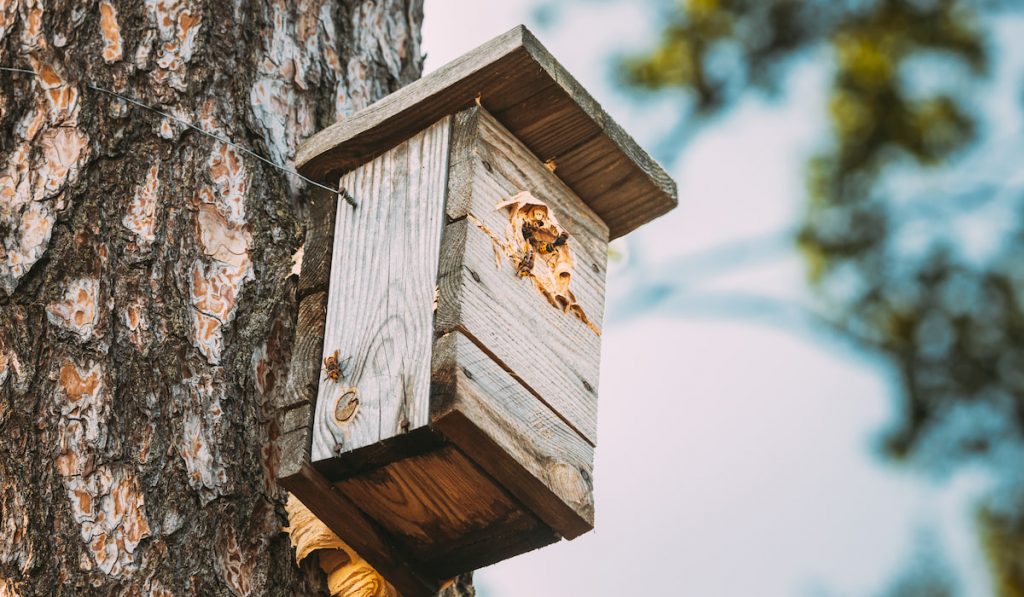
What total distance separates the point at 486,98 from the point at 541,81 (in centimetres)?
10

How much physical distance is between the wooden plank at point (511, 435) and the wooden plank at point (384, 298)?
4 centimetres

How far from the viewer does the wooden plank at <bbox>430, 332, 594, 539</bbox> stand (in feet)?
6.45

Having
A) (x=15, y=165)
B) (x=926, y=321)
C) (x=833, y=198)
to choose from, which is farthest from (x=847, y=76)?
(x=15, y=165)

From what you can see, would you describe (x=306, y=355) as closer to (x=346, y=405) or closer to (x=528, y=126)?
(x=346, y=405)

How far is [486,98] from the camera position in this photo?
2293 mm

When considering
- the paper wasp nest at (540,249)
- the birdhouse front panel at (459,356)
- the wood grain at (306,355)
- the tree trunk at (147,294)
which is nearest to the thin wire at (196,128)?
the tree trunk at (147,294)

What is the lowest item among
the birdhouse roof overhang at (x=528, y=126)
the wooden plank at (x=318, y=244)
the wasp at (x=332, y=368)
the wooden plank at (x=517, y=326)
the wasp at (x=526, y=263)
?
the wasp at (x=332, y=368)

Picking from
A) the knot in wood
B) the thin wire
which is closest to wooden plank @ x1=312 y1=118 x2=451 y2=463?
the knot in wood

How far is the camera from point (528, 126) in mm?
2363

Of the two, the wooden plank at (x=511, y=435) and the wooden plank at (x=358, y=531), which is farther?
the wooden plank at (x=358, y=531)

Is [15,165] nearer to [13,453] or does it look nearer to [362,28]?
[13,453]

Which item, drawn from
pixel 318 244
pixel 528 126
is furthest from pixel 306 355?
pixel 528 126

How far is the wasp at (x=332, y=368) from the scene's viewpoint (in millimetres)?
2148

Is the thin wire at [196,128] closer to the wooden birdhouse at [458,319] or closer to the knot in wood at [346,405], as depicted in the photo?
the wooden birdhouse at [458,319]
